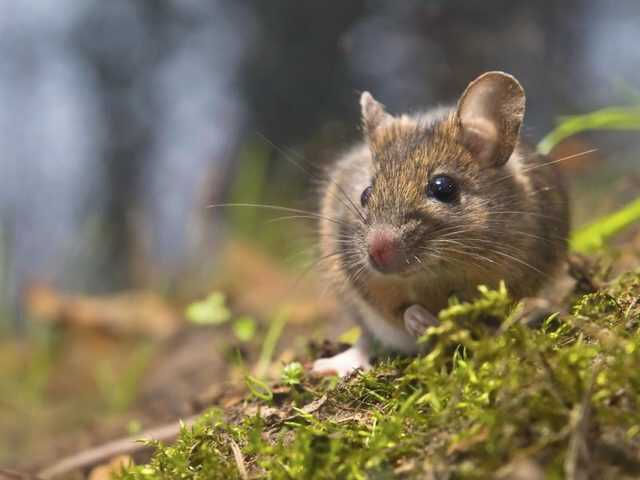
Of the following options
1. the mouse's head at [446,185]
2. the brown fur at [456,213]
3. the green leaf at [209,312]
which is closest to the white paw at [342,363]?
the brown fur at [456,213]

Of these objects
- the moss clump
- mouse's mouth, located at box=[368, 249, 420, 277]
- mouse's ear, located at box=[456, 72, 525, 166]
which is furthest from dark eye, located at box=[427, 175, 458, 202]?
the moss clump

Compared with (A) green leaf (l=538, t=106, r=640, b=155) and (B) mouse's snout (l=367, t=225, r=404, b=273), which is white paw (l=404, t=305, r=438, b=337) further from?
(A) green leaf (l=538, t=106, r=640, b=155)

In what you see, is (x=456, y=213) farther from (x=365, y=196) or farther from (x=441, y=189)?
(x=365, y=196)

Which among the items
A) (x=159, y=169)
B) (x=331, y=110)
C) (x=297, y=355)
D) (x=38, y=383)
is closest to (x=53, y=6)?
(x=159, y=169)

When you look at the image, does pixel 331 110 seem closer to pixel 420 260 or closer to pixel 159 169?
pixel 159 169

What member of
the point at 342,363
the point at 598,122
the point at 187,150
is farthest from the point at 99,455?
the point at 187,150

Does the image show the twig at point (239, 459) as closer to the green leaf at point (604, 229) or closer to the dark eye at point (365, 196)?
the dark eye at point (365, 196)
